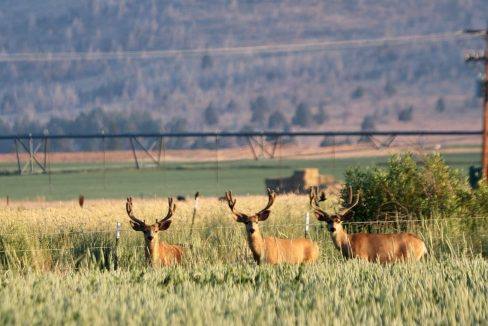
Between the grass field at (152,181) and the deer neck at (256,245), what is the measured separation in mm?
49469

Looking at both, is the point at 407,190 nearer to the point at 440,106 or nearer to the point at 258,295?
the point at 258,295

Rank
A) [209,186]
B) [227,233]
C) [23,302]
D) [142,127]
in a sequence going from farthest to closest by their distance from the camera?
[142,127] < [209,186] < [227,233] < [23,302]

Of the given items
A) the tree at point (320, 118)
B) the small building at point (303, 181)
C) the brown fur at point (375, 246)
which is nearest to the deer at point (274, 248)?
the brown fur at point (375, 246)

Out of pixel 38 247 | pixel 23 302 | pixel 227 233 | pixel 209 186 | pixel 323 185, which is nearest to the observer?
pixel 23 302

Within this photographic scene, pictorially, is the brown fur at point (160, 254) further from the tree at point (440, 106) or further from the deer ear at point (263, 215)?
the tree at point (440, 106)

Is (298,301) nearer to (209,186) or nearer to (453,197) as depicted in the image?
(453,197)

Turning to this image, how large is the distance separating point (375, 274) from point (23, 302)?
16.2ft

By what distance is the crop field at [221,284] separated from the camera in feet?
47.6

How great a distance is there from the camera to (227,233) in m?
25.9

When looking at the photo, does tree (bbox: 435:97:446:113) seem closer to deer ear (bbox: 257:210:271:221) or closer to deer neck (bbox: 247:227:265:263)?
deer ear (bbox: 257:210:271:221)

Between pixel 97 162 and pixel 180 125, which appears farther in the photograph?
pixel 180 125

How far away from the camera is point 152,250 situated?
74.6ft

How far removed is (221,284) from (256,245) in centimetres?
453

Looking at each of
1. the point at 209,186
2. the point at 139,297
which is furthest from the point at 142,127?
the point at 139,297
